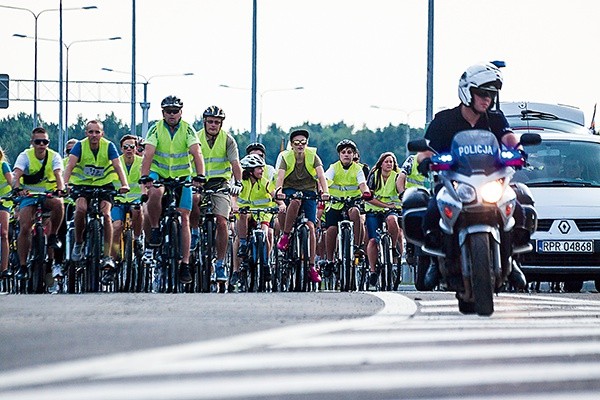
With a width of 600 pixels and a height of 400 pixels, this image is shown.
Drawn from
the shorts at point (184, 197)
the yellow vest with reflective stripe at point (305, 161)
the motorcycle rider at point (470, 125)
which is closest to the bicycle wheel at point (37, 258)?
the shorts at point (184, 197)

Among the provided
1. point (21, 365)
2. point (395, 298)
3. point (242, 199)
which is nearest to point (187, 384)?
point (21, 365)

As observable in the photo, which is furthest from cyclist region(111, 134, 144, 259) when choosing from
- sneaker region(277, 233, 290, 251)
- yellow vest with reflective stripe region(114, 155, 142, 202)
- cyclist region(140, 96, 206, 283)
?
cyclist region(140, 96, 206, 283)

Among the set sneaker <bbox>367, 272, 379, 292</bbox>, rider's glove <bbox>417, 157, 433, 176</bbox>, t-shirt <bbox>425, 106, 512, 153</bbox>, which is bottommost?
sneaker <bbox>367, 272, 379, 292</bbox>

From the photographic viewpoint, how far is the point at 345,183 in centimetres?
2252

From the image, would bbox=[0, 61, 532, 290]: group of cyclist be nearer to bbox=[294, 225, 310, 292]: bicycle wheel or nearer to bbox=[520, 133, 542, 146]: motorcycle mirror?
bbox=[294, 225, 310, 292]: bicycle wheel

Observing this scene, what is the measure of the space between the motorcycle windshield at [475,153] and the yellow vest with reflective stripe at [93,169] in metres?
8.52

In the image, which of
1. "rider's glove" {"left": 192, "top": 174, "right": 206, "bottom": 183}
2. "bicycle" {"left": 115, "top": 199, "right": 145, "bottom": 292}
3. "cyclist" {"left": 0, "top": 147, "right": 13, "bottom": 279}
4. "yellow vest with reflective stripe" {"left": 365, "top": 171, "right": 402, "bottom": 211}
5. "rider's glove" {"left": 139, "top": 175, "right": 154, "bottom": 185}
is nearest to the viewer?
"rider's glove" {"left": 139, "top": 175, "right": 154, "bottom": 185}

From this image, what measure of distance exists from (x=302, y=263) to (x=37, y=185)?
3.23m

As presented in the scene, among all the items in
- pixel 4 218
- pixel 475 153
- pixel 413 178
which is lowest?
pixel 4 218

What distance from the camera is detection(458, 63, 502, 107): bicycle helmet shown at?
1163 centimetres

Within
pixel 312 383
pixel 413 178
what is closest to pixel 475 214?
pixel 312 383

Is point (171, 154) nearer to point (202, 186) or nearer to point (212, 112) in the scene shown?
point (202, 186)

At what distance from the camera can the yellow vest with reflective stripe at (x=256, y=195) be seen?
21484 mm

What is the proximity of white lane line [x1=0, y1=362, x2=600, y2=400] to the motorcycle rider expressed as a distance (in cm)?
450
